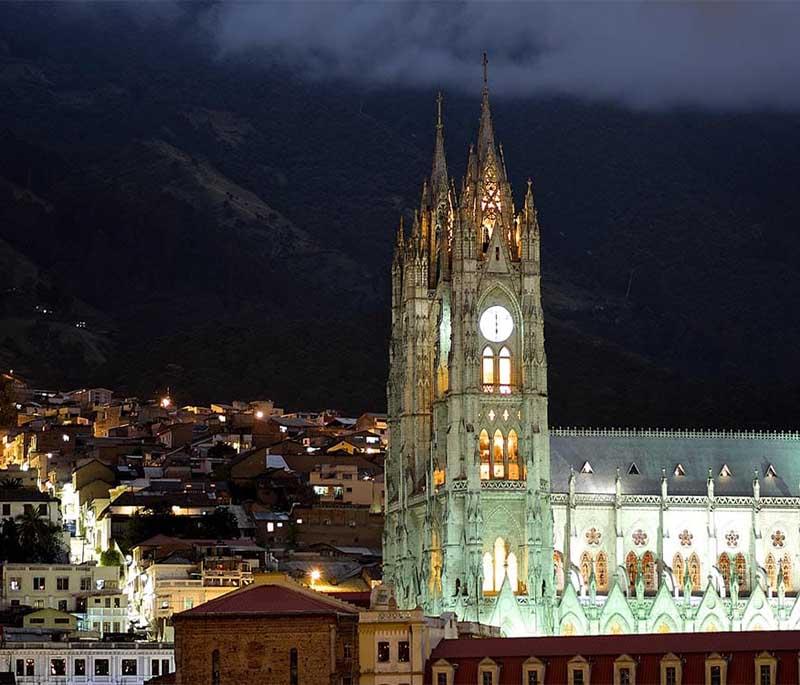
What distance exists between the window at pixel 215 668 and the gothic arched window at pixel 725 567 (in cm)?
4882

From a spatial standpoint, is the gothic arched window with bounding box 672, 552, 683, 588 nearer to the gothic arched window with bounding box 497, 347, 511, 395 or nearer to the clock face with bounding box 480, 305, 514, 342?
the gothic arched window with bounding box 497, 347, 511, 395

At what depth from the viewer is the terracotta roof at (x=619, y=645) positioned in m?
102

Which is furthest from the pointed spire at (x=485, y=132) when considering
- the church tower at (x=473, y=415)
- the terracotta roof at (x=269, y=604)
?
the terracotta roof at (x=269, y=604)

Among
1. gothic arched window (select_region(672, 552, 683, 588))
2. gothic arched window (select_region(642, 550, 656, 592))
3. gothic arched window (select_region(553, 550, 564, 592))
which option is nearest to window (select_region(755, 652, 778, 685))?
gothic arched window (select_region(553, 550, 564, 592))

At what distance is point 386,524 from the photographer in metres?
150

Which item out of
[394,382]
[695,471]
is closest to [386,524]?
[394,382]

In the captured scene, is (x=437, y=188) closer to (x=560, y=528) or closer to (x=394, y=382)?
(x=394, y=382)

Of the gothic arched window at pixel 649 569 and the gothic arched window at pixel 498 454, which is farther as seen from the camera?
the gothic arched window at pixel 649 569

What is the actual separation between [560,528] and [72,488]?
6580 cm

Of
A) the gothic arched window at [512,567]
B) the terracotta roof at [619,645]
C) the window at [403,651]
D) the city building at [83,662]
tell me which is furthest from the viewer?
the gothic arched window at [512,567]

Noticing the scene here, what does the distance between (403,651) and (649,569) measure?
144ft

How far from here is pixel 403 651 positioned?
102m

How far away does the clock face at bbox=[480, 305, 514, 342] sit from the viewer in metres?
141

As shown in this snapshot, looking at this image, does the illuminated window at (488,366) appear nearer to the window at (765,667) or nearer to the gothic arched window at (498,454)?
the gothic arched window at (498,454)
